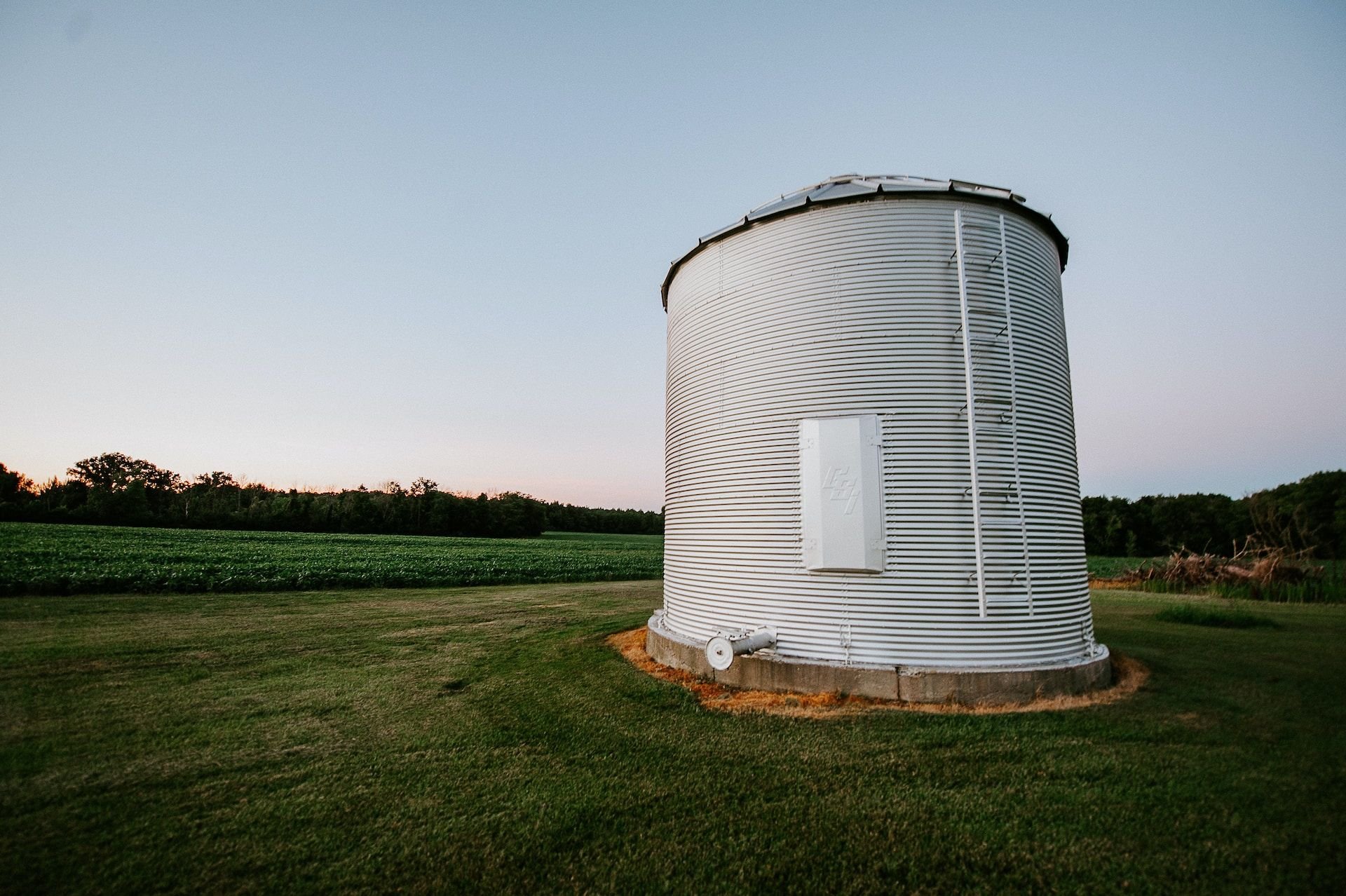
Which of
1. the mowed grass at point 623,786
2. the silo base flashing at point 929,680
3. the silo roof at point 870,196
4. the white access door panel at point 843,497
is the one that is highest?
the silo roof at point 870,196

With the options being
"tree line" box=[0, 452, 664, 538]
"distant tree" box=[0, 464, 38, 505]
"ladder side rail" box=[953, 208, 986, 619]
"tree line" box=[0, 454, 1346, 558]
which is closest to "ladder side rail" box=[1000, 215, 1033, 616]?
"ladder side rail" box=[953, 208, 986, 619]

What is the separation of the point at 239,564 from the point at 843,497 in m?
26.4

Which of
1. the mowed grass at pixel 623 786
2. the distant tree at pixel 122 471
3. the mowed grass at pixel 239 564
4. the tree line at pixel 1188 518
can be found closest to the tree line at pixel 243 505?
the distant tree at pixel 122 471

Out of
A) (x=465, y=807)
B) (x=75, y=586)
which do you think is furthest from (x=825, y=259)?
(x=75, y=586)

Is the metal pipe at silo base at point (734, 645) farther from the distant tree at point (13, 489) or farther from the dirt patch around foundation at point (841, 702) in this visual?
the distant tree at point (13, 489)

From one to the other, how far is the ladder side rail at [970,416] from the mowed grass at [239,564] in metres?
23.9

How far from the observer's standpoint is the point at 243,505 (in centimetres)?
7100

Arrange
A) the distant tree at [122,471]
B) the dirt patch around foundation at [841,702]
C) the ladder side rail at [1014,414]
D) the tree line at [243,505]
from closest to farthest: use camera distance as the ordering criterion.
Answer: the dirt patch around foundation at [841,702], the ladder side rail at [1014,414], the tree line at [243,505], the distant tree at [122,471]

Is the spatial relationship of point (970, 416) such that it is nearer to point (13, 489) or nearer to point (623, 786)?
point (623, 786)

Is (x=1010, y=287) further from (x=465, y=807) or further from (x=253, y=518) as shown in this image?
(x=253, y=518)

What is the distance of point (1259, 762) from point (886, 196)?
26.5 ft

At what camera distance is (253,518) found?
205 feet

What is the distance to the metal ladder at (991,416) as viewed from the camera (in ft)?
25.6

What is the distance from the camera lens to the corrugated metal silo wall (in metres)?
7.84
